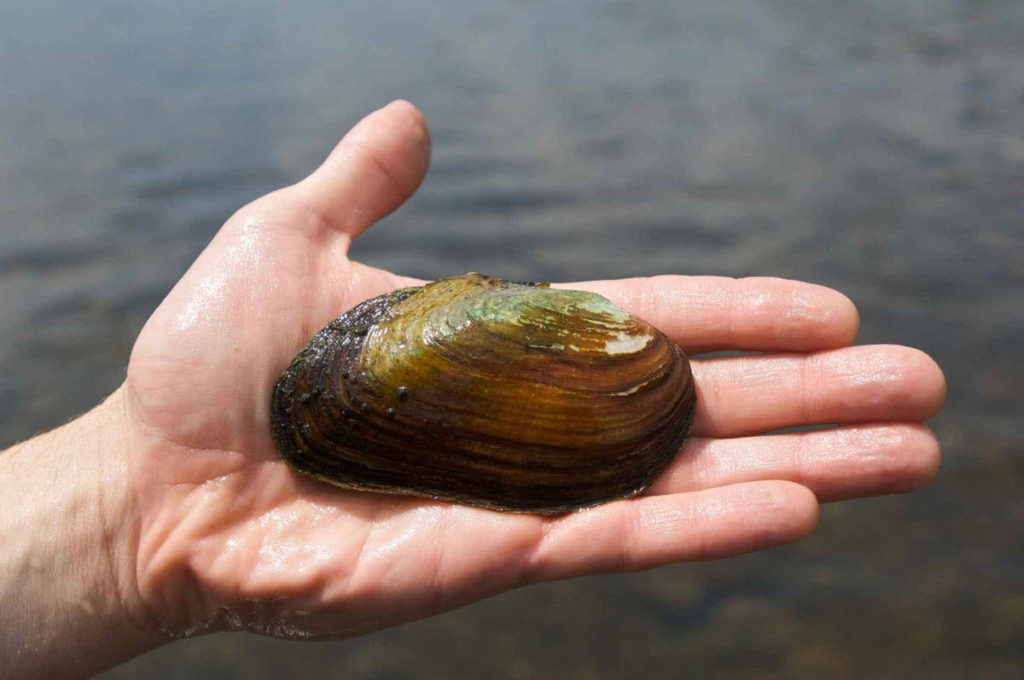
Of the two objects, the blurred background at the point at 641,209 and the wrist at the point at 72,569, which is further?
the blurred background at the point at 641,209

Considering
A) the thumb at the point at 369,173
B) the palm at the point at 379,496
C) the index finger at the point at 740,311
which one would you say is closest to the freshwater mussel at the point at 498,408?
the palm at the point at 379,496

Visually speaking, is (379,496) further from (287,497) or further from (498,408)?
(498,408)

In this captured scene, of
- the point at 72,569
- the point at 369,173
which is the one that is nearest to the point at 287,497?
the point at 72,569

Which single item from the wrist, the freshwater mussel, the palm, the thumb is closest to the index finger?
the palm

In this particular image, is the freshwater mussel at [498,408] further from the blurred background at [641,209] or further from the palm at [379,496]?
the blurred background at [641,209]

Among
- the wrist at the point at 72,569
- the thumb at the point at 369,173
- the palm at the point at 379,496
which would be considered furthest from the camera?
the thumb at the point at 369,173

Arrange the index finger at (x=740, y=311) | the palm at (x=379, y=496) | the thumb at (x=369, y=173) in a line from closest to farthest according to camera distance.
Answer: the palm at (x=379, y=496) < the index finger at (x=740, y=311) < the thumb at (x=369, y=173)

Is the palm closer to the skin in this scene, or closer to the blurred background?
the skin

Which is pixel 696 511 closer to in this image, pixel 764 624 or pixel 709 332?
pixel 709 332
